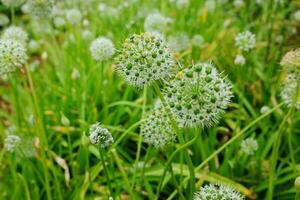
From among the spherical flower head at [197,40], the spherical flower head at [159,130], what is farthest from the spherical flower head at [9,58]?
the spherical flower head at [197,40]

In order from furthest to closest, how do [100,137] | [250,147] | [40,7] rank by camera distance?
[40,7] < [250,147] < [100,137]

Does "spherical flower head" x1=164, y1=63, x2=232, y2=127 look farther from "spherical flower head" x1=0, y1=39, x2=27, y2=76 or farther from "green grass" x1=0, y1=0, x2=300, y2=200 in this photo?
"spherical flower head" x1=0, y1=39, x2=27, y2=76

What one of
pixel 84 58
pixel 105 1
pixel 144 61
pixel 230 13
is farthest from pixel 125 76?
pixel 105 1

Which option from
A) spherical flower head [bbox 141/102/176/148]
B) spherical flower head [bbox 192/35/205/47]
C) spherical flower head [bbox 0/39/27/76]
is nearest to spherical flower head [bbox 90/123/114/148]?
spherical flower head [bbox 141/102/176/148]

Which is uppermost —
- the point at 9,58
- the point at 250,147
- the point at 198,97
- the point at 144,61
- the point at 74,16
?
the point at 74,16

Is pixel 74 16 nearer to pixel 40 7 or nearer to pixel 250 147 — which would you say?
pixel 40 7

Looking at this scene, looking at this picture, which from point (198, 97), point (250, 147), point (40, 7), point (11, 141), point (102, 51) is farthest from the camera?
point (40, 7)

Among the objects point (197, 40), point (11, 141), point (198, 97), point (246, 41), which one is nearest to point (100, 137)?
point (198, 97)

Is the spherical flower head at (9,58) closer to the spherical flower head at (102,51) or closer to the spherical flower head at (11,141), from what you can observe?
the spherical flower head at (11,141)
